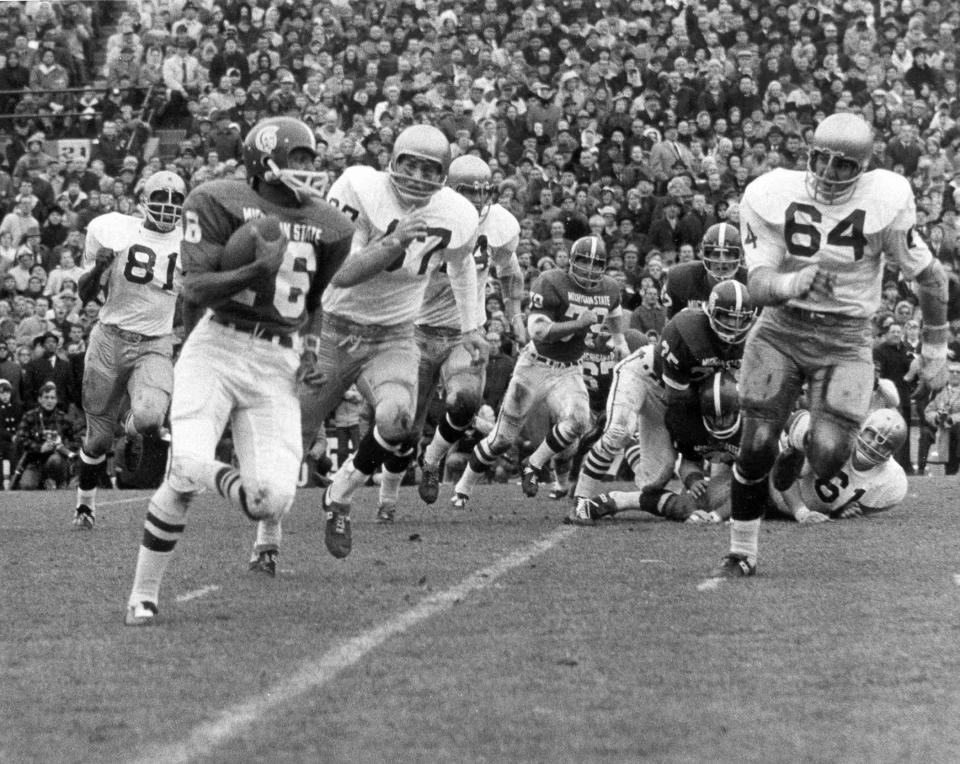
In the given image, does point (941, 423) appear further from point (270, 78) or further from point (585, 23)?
point (270, 78)

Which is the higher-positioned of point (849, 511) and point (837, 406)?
point (837, 406)

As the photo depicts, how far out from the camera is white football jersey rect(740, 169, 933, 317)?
23.7 ft

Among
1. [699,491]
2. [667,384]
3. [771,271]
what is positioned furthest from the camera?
[699,491]

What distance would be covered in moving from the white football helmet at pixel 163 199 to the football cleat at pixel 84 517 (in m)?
1.66

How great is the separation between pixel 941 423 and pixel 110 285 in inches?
340

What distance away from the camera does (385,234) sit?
8.60 m

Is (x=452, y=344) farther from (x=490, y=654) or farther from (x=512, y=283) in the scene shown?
(x=490, y=654)

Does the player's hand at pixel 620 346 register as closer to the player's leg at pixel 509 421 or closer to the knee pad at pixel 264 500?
the player's leg at pixel 509 421

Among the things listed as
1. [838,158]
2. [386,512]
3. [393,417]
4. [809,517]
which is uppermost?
[838,158]

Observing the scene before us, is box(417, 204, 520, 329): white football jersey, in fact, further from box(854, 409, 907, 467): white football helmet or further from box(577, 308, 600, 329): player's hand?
box(854, 409, 907, 467): white football helmet

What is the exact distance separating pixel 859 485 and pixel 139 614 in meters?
5.37

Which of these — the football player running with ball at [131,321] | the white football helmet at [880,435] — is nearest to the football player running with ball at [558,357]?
the white football helmet at [880,435]

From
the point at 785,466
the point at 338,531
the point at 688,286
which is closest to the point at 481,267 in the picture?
the point at 688,286

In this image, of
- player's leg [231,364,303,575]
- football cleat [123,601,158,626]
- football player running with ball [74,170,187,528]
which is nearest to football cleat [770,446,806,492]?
football player running with ball [74,170,187,528]
